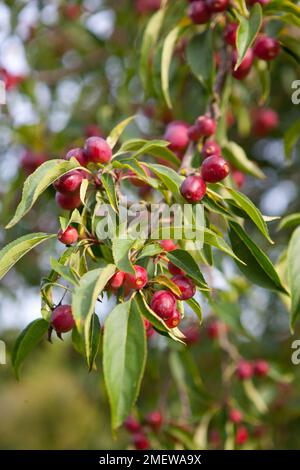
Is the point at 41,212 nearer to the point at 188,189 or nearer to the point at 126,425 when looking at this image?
the point at 126,425

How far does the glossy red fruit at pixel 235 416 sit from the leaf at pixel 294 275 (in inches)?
32.9

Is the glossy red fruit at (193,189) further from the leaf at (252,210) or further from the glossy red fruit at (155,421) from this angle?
the glossy red fruit at (155,421)

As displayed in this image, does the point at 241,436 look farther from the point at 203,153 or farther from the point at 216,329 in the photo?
the point at 203,153

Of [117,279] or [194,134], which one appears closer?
[117,279]

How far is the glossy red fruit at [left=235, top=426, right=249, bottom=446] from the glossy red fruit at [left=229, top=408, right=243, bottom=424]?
4 cm

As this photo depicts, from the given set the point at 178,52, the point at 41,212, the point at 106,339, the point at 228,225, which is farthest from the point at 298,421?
the point at 106,339

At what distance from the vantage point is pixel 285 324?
10.7 ft

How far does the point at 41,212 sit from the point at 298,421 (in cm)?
145

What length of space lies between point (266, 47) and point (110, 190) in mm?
667

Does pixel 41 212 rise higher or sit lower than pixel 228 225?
lower

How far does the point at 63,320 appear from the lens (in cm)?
94

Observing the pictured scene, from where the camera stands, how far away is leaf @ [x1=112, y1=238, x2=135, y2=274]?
85 centimetres

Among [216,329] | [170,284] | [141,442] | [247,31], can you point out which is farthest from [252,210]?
[216,329]

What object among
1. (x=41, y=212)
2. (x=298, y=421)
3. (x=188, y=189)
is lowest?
(x=298, y=421)
